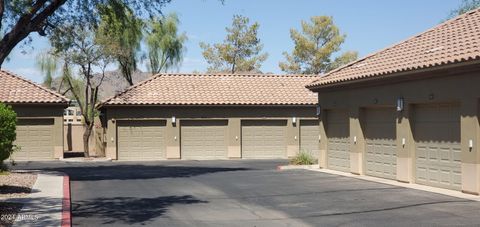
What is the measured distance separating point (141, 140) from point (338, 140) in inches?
550

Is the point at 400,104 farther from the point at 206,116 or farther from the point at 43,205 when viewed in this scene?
the point at 206,116

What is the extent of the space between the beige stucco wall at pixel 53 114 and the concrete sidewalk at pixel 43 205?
1480 centimetres

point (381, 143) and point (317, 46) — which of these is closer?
point (381, 143)

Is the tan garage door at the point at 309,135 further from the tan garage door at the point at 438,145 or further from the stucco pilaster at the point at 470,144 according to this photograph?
the stucco pilaster at the point at 470,144

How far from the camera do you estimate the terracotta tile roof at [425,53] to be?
1528cm

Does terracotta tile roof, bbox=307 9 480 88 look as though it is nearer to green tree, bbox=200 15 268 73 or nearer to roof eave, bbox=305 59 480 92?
roof eave, bbox=305 59 480 92

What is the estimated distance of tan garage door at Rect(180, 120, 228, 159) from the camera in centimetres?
3328

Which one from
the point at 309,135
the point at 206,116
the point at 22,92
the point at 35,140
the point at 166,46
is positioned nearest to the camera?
the point at 35,140

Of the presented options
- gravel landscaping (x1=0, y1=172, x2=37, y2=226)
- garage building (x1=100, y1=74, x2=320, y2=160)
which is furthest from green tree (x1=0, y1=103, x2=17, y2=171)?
garage building (x1=100, y1=74, x2=320, y2=160)

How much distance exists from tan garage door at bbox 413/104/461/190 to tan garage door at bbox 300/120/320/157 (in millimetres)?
17477

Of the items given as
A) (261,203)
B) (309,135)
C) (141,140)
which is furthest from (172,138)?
(261,203)

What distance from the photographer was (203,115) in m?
33.3

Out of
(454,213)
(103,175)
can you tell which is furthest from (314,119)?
(454,213)

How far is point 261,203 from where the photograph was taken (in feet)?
44.4
